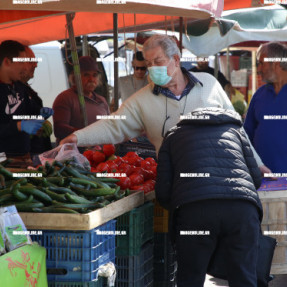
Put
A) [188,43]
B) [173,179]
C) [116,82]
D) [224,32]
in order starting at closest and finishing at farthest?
1. [173,179]
2. [116,82]
3. [224,32]
4. [188,43]

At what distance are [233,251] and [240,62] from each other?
18.3 metres

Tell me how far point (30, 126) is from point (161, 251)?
1836 mm

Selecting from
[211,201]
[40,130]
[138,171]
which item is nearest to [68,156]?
[138,171]

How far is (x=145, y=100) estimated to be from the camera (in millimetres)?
5648

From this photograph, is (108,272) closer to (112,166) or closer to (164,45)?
(112,166)

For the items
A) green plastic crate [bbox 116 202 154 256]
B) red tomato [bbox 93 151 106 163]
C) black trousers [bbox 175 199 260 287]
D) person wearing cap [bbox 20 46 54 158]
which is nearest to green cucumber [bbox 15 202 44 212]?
green plastic crate [bbox 116 202 154 256]

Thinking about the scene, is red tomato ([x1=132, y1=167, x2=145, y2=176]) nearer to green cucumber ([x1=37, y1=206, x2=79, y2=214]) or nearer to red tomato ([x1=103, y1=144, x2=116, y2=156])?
red tomato ([x1=103, y1=144, x2=116, y2=156])

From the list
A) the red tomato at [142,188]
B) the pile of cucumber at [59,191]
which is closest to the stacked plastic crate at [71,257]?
the pile of cucumber at [59,191]

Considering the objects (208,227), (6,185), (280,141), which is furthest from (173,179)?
(280,141)

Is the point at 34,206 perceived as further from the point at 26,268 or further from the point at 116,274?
the point at 116,274

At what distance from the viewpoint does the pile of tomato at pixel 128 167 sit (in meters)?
5.28

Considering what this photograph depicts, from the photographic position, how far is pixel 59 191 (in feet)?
14.6

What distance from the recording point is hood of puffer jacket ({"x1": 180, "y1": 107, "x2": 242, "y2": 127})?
432cm

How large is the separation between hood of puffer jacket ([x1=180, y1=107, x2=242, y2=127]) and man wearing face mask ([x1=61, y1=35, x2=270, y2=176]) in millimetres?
1079
